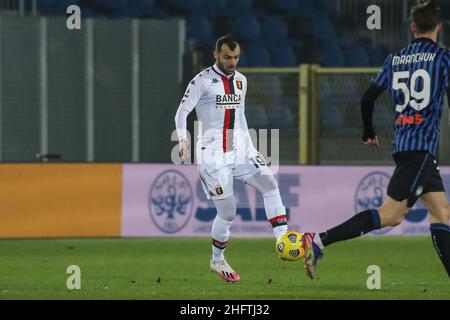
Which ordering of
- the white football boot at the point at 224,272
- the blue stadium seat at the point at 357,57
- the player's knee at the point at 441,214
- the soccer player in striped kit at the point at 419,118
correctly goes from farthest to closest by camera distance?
the blue stadium seat at the point at 357,57 < the white football boot at the point at 224,272 < the player's knee at the point at 441,214 < the soccer player in striped kit at the point at 419,118

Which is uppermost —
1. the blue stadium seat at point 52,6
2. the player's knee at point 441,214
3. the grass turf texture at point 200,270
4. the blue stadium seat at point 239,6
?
the blue stadium seat at point 239,6

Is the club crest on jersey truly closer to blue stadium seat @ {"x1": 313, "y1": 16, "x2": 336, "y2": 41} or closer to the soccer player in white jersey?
the soccer player in white jersey

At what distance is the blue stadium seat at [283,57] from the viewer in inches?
771

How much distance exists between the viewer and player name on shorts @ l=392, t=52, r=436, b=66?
26.6 ft

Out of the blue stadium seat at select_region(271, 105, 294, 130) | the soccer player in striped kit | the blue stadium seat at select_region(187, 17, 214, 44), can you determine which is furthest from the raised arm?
the blue stadium seat at select_region(187, 17, 214, 44)

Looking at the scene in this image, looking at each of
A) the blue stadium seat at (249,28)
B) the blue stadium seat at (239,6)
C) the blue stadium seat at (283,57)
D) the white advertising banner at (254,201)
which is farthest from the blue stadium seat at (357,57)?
the white advertising banner at (254,201)

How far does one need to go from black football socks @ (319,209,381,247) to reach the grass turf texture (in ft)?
1.44

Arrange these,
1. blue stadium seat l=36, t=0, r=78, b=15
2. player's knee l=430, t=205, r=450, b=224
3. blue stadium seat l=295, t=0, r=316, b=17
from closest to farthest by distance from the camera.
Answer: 1. player's knee l=430, t=205, r=450, b=224
2. blue stadium seat l=36, t=0, r=78, b=15
3. blue stadium seat l=295, t=0, r=316, b=17

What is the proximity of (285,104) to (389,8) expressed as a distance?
11.7 ft

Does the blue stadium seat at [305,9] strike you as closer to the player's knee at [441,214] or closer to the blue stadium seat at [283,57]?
the blue stadium seat at [283,57]

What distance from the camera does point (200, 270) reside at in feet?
35.7

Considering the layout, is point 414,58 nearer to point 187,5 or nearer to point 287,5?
point 187,5

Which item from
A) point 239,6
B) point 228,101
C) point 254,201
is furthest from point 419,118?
point 239,6

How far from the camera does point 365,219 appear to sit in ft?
27.2
